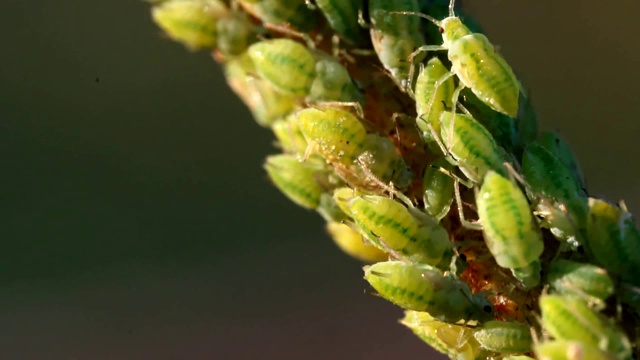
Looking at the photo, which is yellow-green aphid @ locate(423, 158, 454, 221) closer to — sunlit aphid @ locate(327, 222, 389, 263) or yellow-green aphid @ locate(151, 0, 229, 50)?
sunlit aphid @ locate(327, 222, 389, 263)

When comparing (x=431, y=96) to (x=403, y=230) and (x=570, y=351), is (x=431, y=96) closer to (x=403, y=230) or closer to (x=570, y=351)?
(x=403, y=230)

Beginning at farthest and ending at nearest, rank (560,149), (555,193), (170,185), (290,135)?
(170,185) → (290,135) → (560,149) → (555,193)

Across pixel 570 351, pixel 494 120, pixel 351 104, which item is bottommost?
pixel 570 351

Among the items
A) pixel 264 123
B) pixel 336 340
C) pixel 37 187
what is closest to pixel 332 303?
pixel 336 340

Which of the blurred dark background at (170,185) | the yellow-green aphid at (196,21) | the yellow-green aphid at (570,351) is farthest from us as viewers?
the blurred dark background at (170,185)

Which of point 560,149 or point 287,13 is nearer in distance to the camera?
point 560,149

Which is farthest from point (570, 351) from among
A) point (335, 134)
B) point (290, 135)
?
point (290, 135)

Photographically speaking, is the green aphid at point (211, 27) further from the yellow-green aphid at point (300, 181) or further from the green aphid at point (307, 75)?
the yellow-green aphid at point (300, 181)

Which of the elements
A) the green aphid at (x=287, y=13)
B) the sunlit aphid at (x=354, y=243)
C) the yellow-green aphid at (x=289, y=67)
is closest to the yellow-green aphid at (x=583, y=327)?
the sunlit aphid at (x=354, y=243)
